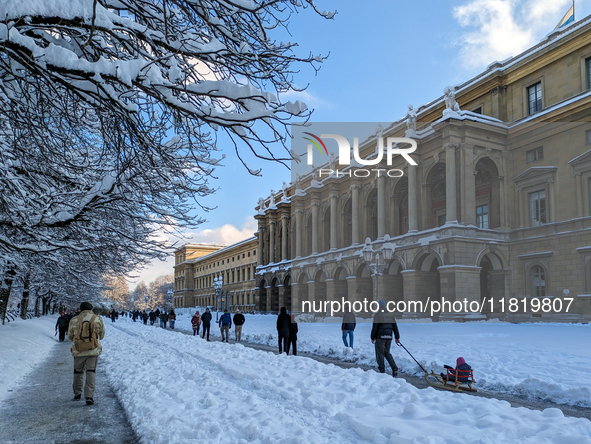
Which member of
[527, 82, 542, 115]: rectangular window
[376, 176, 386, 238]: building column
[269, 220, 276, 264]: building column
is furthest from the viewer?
[269, 220, 276, 264]: building column

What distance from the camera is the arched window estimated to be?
35.4 m

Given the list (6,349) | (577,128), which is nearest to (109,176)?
(6,349)

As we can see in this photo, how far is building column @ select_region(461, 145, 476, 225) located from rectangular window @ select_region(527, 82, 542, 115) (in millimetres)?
5507

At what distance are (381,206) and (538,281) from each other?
15244 mm

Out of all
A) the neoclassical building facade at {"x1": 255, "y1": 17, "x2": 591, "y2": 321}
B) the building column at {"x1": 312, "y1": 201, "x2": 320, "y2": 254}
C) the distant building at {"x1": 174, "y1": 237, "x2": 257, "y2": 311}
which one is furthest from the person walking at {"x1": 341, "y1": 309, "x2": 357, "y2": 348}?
the distant building at {"x1": 174, "y1": 237, "x2": 257, "y2": 311}

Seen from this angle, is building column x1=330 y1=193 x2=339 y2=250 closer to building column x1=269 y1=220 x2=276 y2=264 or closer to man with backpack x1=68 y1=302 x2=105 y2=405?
building column x1=269 y1=220 x2=276 y2=264

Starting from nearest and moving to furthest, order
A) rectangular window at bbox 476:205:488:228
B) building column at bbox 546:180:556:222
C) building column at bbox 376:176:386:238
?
building column at bbox 546:180:556:222
rectangular window at bbox 476:205:488:228
building column at bbox 376:176:386:238

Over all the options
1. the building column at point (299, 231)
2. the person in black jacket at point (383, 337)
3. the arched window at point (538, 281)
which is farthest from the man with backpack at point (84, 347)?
the building column at point (299, 231)

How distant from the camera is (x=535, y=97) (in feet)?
124

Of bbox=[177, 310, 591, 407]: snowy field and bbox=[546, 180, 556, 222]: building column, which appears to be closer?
bbox=[177, 310, 591, 407]: snowy field

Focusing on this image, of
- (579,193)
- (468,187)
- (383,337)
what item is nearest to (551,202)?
(579,193)

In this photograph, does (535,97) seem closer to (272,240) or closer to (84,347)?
(84,347)

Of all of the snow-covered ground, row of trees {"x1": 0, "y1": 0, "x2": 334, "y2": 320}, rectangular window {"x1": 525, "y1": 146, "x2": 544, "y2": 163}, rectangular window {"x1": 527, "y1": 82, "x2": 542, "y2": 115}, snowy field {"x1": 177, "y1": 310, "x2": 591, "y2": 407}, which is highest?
rectangular window {"x1": 527, "y1": 82, "x2": 542, "y2": 115}

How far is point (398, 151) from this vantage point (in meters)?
42.9
